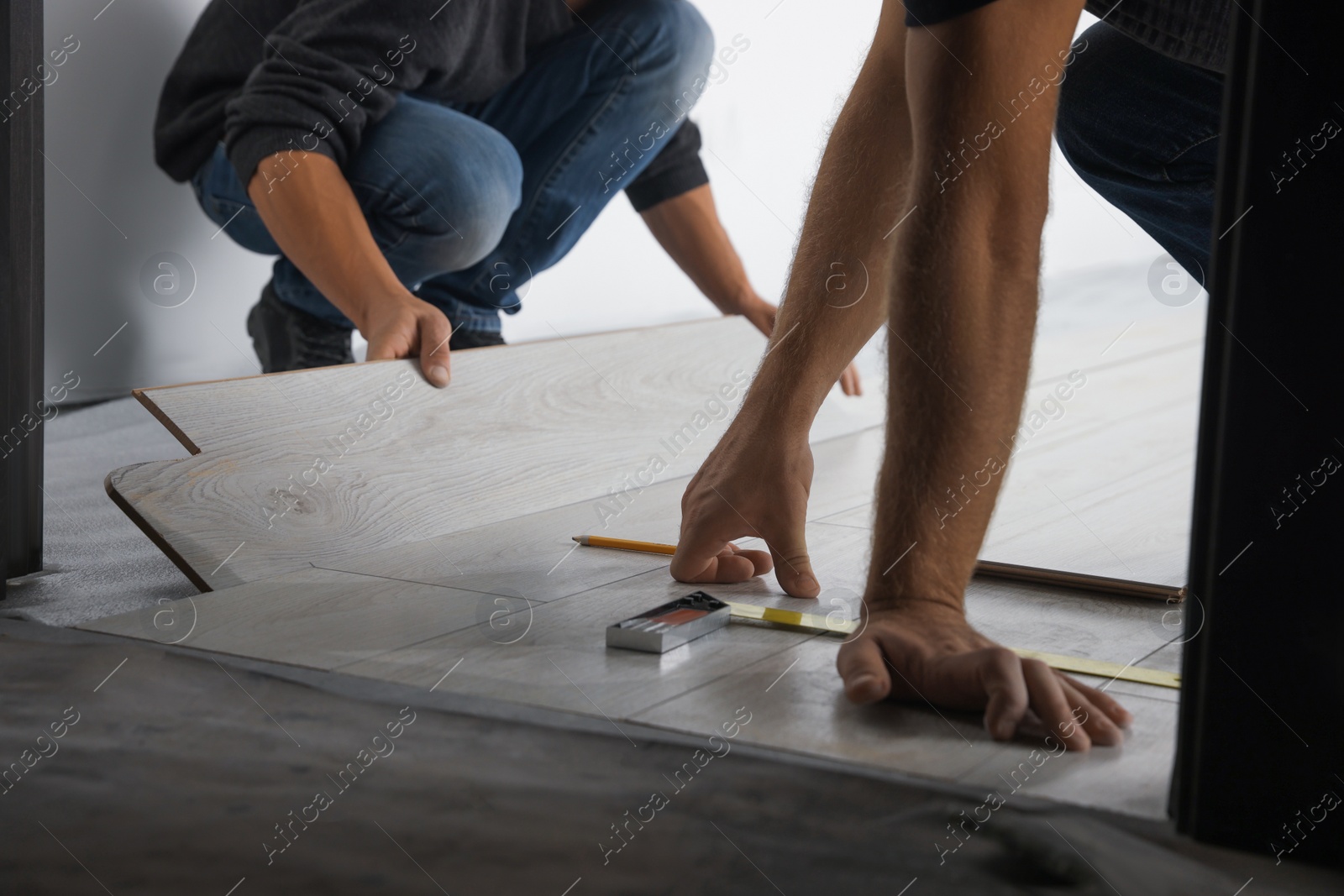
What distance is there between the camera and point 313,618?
3.40 ft

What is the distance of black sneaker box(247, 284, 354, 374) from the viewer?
1926 millimetres

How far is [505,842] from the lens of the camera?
651mm

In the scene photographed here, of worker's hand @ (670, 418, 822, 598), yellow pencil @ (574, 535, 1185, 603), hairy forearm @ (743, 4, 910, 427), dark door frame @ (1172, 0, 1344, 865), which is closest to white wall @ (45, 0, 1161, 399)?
hairy forearm @ (743, 4, 910, 427)

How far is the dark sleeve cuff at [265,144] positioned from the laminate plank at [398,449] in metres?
0.36

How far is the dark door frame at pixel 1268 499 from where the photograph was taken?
627 millimetres

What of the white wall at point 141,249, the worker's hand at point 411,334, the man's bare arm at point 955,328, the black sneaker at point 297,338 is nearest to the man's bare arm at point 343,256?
the worker's hand at point 411,334

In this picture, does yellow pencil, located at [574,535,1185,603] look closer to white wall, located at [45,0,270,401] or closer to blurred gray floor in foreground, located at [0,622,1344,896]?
blurred gray floor in foreground, located at [0,622,1344,896]

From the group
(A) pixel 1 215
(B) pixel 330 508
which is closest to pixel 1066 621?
(B) pixel 330 508

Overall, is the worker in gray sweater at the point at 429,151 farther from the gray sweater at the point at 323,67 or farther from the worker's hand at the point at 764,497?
the worker's hand at the point at 764,497

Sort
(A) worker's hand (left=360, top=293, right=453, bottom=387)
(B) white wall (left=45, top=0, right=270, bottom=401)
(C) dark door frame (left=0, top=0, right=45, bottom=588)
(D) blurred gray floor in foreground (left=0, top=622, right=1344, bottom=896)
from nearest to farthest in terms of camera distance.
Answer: (D) blurred gray floor in foreground (left=0, top=622, right=1344, bottom=896) < (C) dark door frame (left=0, top=0, right=45, bottom=588) < (A) worker's hand (left=360, top=293, right=453, bottom=387) < (B) white wall (left=45, top=0, right=270, bottom=401)

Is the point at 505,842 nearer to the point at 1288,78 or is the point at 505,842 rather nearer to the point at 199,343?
the point at 1288,78

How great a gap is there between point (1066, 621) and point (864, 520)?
0.42 m

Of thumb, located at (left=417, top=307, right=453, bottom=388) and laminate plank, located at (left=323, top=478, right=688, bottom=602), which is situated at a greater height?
thumb, located at (left=417, top=307, right=453, bottom=388)

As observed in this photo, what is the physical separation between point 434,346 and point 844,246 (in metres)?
0.56
